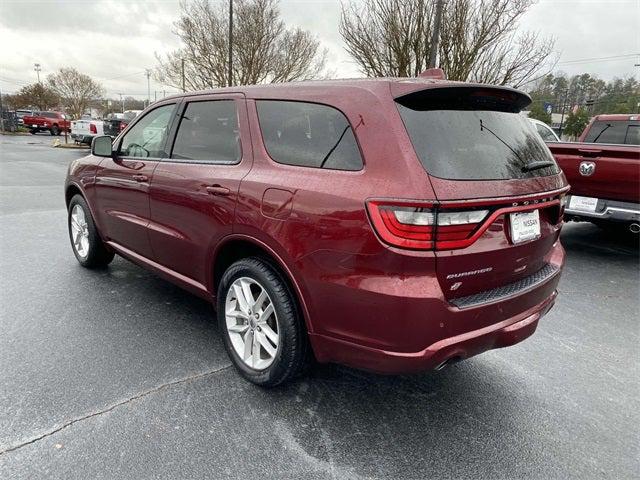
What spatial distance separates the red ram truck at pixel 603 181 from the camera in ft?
17.0

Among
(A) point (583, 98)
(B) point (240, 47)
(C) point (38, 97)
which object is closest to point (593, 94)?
(A) point (583, 98)

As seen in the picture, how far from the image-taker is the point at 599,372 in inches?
124

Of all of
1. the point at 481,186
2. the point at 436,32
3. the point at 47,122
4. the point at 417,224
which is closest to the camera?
the point at 417,224

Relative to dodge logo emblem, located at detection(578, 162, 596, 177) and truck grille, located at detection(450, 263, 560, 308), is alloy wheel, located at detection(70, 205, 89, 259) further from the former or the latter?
dodge logo emblem, located at detection(578, 162, 596, 177)

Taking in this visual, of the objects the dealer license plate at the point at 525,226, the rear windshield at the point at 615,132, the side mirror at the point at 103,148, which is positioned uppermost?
the rear windshield at the point at 615,132

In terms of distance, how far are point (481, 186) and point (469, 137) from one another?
1.02 feet

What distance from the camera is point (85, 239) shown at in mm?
4629

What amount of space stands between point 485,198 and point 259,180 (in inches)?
47.1

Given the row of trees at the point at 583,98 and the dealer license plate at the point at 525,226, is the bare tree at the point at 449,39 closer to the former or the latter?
the dealer license plate at the point at 525,226

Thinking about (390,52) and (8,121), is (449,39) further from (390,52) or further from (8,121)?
(8,121)

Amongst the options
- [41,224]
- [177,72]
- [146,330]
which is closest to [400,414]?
[146,330]

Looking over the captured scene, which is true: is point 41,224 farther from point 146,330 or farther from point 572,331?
point 572,331

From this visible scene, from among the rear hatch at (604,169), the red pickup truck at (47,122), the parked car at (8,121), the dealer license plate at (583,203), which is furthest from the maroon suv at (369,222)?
the parked car at (8,121)

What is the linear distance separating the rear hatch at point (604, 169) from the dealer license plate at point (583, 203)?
5cm
